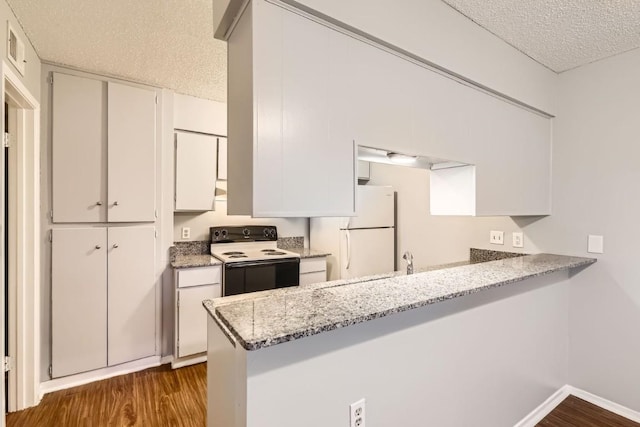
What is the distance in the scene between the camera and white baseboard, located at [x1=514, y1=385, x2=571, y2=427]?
198cm

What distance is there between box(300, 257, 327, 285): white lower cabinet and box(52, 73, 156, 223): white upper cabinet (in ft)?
5.01

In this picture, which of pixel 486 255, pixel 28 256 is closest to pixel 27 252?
pixel 28 256

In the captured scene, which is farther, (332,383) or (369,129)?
(369,129)

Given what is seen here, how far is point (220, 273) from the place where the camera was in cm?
288

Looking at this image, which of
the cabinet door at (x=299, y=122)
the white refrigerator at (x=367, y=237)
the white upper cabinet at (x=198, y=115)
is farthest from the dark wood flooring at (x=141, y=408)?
the white upper cabinet at (x=198, y=115)

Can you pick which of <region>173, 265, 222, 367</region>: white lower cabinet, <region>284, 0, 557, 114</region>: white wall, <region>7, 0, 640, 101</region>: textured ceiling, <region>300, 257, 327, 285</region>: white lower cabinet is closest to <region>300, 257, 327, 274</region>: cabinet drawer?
<region>300, 257, 327, 285</region>: white lower cabinet

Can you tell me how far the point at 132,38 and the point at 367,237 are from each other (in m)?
2.58

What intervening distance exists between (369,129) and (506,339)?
148 cm

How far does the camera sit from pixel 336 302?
1.25 m

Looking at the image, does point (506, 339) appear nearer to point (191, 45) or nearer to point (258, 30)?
point (258, 30)

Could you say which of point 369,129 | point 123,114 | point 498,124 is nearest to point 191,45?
point 123,114

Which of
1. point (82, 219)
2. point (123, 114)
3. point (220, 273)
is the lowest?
point (220, 273)

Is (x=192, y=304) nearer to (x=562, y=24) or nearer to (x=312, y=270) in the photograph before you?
(x=312, y=270)

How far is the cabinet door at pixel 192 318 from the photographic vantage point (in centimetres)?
275
